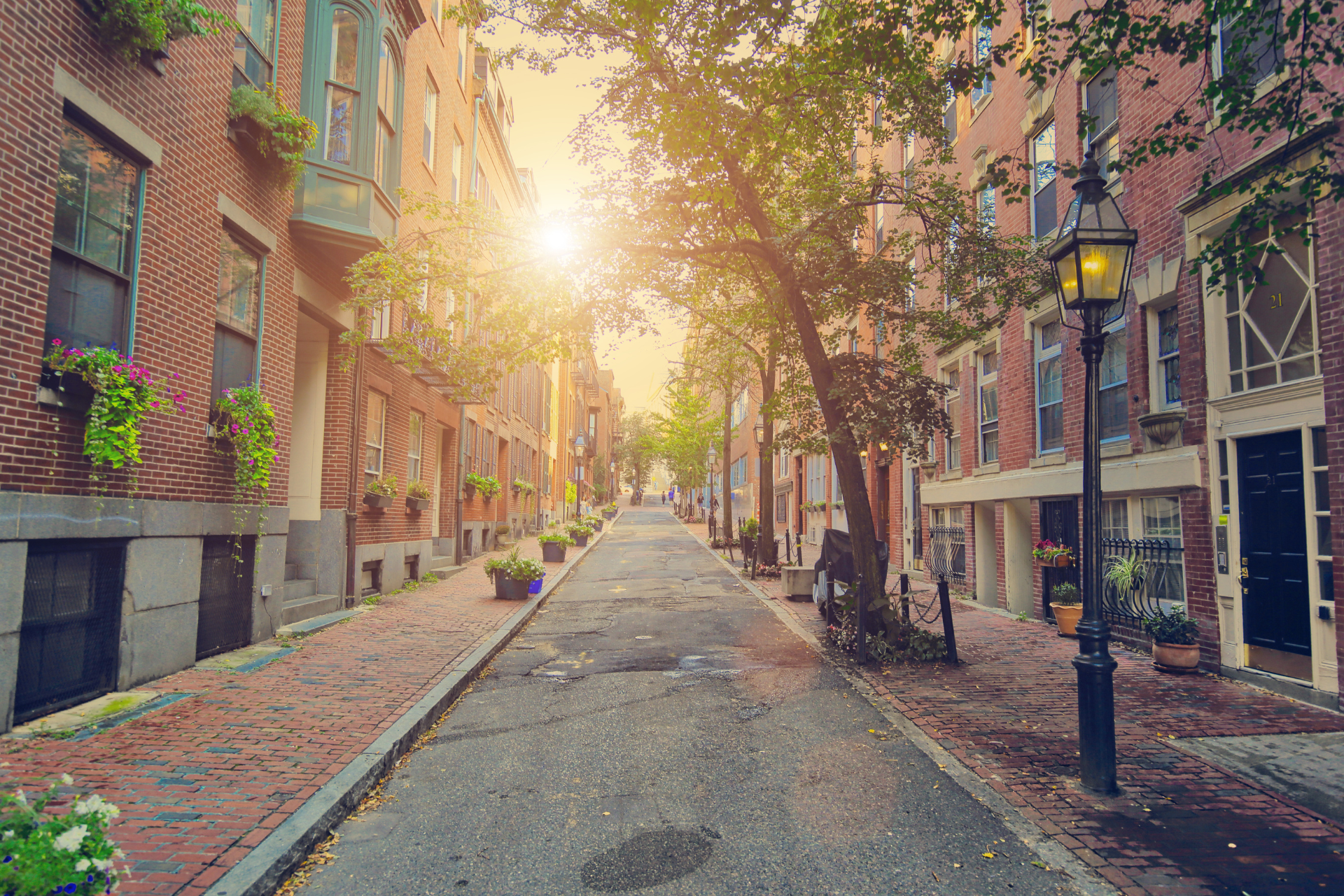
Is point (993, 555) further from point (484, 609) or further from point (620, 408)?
point (620, 408)

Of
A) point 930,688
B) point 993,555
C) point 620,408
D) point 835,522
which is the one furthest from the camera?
point 620,408

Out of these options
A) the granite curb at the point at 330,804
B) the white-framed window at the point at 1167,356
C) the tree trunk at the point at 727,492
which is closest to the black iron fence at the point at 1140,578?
the white-framed window at the point at 1167,356

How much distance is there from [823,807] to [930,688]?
351 centimetres

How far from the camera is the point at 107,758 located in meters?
5.00

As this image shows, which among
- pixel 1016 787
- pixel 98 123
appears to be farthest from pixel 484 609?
pixel 1016 787

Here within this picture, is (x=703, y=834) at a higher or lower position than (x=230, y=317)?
lower

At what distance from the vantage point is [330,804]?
4371mm

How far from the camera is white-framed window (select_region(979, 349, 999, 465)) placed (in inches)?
579

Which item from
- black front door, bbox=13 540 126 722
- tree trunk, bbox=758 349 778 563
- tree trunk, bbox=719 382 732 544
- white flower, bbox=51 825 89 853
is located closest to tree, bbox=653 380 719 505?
tree trunk, bbox=719 382 732 544

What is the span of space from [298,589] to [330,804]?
750 cm

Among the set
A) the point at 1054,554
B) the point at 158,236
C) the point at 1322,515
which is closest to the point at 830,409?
the point at 1054,554

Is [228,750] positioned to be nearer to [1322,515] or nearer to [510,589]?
[510,589]

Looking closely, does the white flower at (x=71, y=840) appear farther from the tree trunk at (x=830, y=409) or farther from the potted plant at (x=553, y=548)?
the potted plant at (x=553, y=548)

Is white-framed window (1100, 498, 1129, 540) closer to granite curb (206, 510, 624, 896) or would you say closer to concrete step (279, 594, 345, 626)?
granite curb (206, 510, 624, 896)
